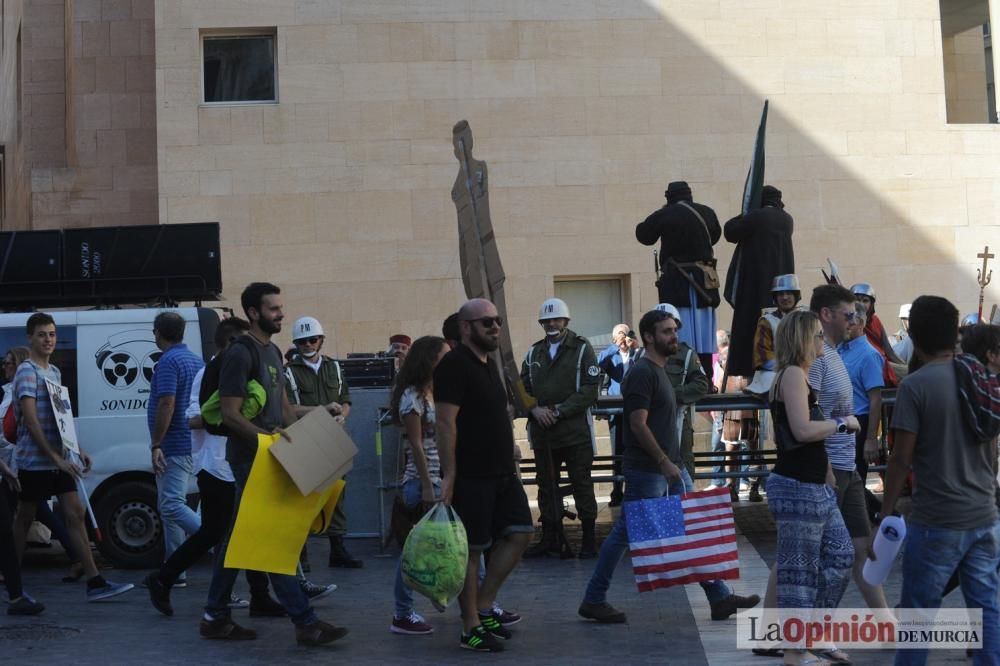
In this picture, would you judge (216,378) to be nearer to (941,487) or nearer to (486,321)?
(486,321)

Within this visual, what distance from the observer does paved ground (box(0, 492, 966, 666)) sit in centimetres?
790

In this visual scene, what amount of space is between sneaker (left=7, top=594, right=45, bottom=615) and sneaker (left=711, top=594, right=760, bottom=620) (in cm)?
441

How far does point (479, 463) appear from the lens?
8016mm

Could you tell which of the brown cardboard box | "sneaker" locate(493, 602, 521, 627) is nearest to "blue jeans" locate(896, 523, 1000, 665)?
"sneaker" locate(493, 602, 521, 627)

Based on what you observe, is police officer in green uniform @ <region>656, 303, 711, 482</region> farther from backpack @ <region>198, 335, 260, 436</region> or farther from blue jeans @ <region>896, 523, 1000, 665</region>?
blue jeans @ <region>896, 523, 1000, 665</region>

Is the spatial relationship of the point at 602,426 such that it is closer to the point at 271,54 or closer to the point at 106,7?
the point at 271,54

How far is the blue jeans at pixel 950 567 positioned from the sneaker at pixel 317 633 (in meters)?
3.33

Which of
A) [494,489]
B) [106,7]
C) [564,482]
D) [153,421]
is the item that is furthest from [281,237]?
[494,489]

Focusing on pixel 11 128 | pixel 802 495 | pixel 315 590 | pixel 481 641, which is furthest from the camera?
pixel 11 128

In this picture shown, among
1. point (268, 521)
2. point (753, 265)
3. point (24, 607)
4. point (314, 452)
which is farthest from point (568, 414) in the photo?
point (24, 607)

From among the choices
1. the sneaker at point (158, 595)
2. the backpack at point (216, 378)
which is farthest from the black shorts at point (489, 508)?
the sneaker at point (158, 595)

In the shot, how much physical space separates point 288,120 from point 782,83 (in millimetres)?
7178

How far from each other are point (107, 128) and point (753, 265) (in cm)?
1231

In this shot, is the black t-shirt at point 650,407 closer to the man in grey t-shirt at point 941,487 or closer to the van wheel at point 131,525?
the man in grey t-shirt at point 941,487
